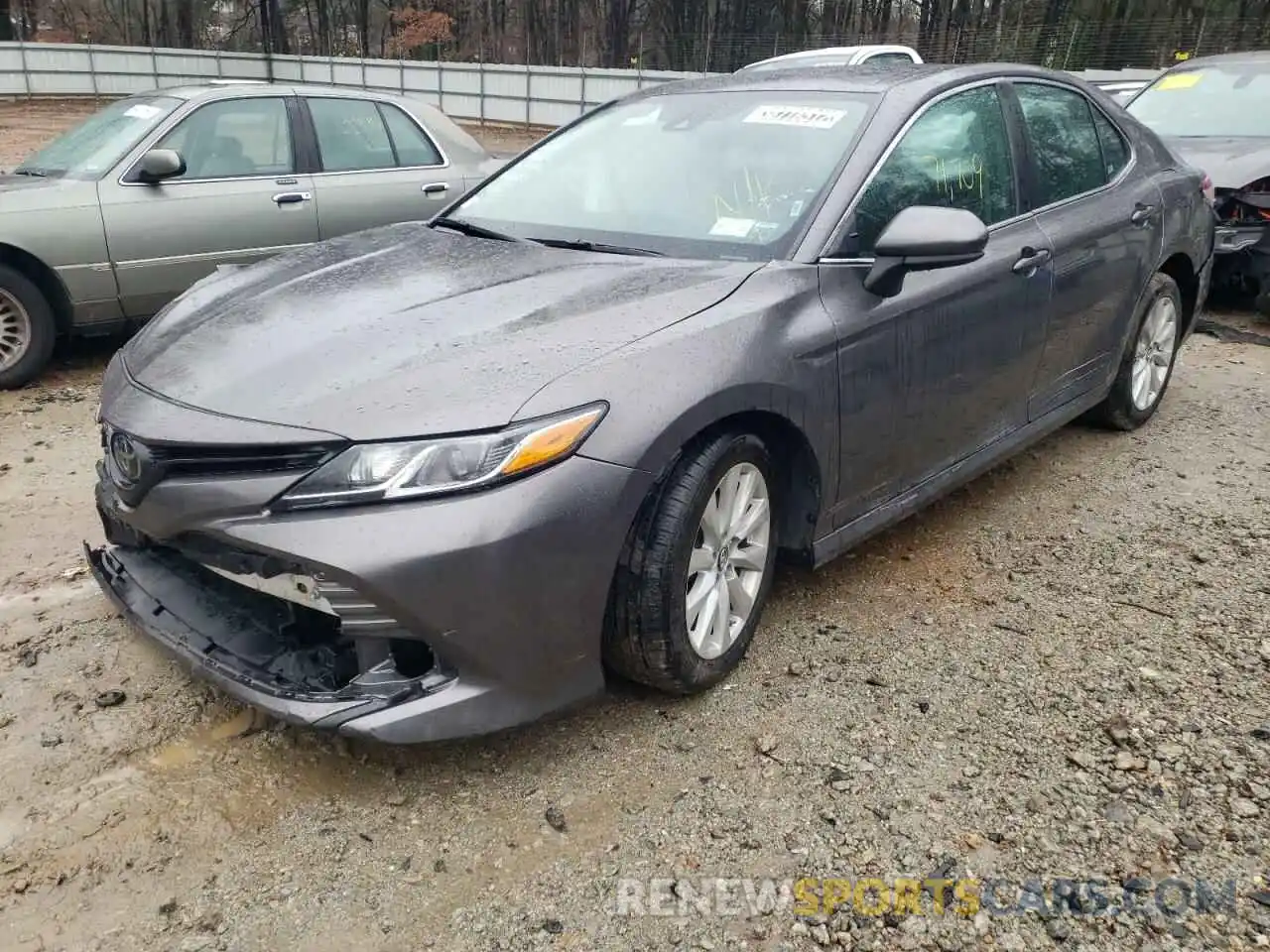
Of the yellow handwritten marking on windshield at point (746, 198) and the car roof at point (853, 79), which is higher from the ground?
the car roof at point (853, 79)

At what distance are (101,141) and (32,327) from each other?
47.9 inches

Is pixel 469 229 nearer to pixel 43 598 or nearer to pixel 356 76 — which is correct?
pixel 43 598

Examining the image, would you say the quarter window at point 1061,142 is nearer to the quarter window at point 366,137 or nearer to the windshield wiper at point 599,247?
the windshield wiper at point 599,247

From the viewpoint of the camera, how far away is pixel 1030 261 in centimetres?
354

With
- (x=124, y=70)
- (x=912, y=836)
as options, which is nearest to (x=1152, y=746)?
(x=912, y=836)

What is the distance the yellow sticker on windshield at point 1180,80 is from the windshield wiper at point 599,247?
23.4ft

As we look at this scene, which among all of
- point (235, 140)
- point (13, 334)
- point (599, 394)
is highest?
point (235, 140)

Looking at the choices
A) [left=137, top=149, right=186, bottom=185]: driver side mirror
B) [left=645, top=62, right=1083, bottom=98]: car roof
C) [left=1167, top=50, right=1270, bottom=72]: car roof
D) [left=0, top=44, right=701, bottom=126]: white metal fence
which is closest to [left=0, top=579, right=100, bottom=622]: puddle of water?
[left=645, top=62, right=1083, bottom=98]: car roof

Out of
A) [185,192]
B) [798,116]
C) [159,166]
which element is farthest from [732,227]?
[185,192]

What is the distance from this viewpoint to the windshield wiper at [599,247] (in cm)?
300

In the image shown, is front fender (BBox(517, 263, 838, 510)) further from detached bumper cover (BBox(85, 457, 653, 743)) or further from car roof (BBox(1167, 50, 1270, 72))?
car roof (BBox(1167, 50, 1270, 72))

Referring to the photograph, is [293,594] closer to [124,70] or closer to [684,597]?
[684,597]

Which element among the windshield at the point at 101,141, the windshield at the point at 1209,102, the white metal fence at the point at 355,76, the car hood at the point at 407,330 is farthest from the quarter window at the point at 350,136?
the white metal fence at the point at 355,76

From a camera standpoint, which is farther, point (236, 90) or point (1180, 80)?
point (1180, 80)
